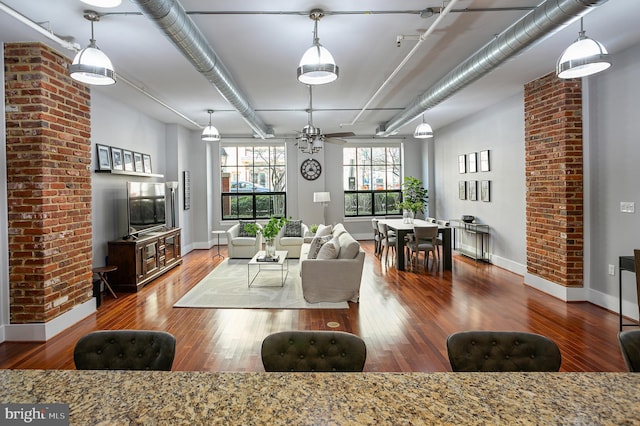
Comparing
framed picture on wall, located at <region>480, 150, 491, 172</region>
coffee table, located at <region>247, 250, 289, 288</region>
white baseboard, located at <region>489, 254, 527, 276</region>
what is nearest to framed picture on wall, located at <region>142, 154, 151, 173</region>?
coffee table, located at <region>247, 250, 289, 288</region>

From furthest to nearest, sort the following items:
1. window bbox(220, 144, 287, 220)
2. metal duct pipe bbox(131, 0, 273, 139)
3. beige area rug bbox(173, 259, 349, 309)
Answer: window bbox(220, 144, 287, 220)
beige area rug bbox(173, 259, 349, 309)
metal duct pipe bbox(131, 0, 273, 139)

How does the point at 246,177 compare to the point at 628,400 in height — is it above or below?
above

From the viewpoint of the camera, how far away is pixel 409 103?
6910mm

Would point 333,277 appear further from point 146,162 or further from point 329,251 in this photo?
point 146,162

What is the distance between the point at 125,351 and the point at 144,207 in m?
5.29

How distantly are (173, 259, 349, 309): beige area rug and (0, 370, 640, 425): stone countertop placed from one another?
11.9 feet

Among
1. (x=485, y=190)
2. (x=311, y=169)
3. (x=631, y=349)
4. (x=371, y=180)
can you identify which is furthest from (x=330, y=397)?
(x=371, y=180)

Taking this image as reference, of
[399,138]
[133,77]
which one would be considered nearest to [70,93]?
[133,77]

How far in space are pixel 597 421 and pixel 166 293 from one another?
18.2 ft

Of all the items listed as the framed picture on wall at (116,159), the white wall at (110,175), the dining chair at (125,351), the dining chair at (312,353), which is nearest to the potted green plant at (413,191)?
the white wall at (110,175)

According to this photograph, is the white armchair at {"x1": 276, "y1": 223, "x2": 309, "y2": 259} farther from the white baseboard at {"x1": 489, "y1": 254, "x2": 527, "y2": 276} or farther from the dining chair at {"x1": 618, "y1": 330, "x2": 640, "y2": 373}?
the dining chair at {"x1": 618, "y1": 330, "x2": 640, "y2": 373}

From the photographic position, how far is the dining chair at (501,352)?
1634 millimetres

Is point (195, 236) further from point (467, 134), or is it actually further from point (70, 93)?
point (467, 134)

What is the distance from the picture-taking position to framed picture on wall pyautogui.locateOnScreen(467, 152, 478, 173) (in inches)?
311
